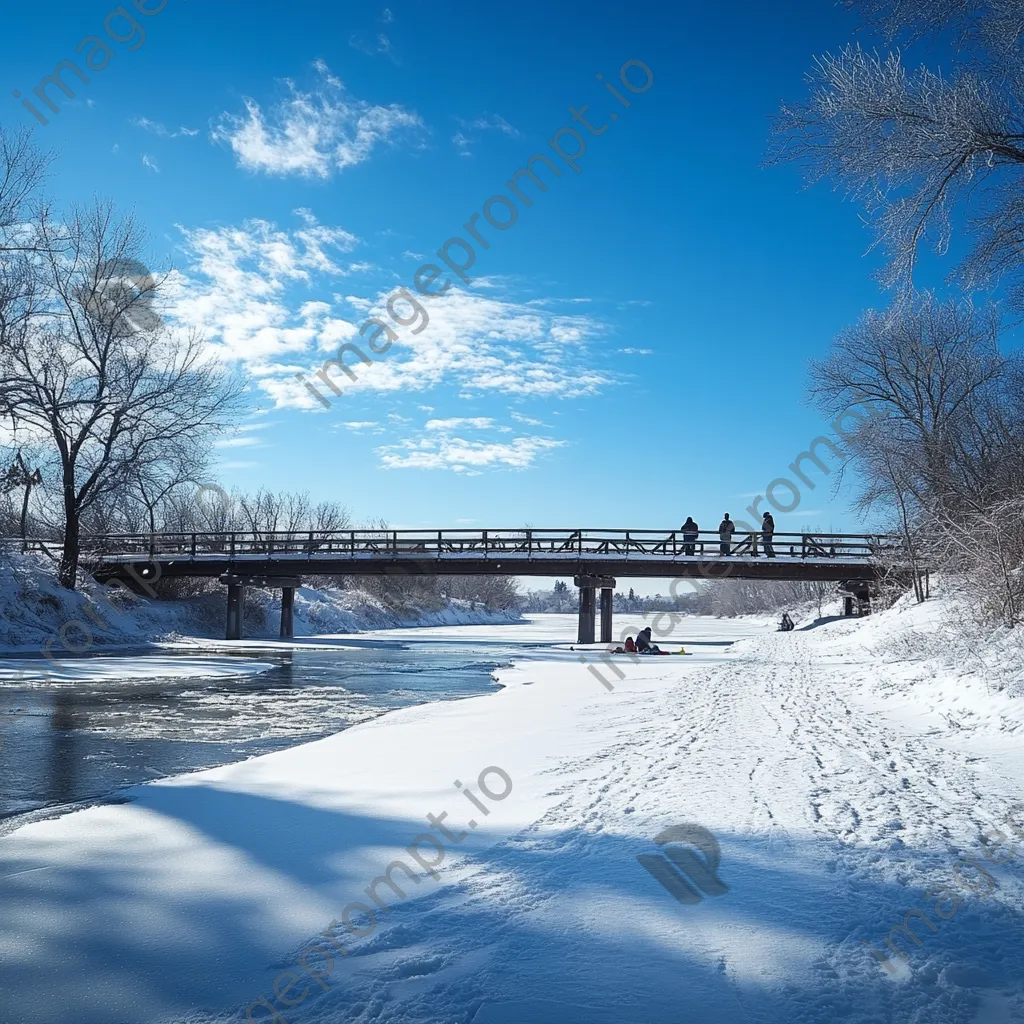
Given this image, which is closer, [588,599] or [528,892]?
[528,892]

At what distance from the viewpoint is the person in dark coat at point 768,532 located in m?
31.8

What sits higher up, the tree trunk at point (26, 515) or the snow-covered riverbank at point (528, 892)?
the tree trunk at point (26, 515)

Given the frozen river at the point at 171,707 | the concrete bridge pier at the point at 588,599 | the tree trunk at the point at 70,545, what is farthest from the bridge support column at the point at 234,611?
the concrete bridge pier at the point at 588,599

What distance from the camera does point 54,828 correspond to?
498cm

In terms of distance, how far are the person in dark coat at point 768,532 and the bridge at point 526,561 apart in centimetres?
7

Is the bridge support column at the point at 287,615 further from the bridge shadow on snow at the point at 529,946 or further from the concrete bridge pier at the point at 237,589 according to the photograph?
the bridge shadow on snow at the point at 529,946

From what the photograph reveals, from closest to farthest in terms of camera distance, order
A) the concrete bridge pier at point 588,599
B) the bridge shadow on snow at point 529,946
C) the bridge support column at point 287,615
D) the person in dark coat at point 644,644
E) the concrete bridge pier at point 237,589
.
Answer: the bridge shadow on snow at point 529,946 < the person in dark coat at point 644,644 < the concrete bridge pier at point 588,599 < the concrete bridge pier at point 237,589 < the bridge support column at point 287,615

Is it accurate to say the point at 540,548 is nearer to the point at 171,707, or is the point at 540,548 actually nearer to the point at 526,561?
the point at 526,561

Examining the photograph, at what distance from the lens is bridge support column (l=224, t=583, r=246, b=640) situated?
34.8 metres

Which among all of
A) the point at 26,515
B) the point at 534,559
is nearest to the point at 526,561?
the point at 534,559

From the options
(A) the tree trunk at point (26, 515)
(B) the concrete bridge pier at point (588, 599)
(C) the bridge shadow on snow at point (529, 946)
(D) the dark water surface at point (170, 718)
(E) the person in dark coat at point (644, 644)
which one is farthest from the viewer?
A: (B) the concrete bridge pier at point (588, 599)

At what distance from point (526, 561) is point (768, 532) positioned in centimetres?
1020

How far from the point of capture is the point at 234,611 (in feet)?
115

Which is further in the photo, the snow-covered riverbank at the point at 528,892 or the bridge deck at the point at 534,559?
the bridge deck at the point at 534,559
